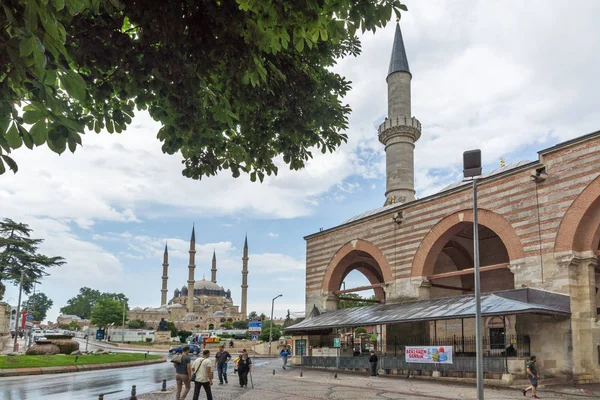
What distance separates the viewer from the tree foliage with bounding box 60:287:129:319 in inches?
5721

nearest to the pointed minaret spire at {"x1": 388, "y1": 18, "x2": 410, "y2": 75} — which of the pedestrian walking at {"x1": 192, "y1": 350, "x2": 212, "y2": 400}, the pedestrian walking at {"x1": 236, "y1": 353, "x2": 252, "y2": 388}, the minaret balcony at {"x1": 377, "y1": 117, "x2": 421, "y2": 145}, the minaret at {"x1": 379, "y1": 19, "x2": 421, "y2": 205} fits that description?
the minaret at {"x1": 379, "y1": 19, "x2": 421, "y2": 205}

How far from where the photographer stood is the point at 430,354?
21562 millimetres

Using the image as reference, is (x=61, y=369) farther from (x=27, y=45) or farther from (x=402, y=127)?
(x=402, y=127)

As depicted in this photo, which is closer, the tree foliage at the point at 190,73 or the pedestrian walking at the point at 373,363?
the tree foliage at the point at 190,73

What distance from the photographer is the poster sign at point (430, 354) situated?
20.8 metres

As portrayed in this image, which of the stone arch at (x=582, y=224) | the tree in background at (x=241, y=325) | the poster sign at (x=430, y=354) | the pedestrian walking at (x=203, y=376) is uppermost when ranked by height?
the stone arch at (x=582, y=224)

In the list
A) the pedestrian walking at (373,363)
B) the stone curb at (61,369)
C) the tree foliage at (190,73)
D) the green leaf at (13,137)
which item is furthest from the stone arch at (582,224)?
the stone curb at (61,369)

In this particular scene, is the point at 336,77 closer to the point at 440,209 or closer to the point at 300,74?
the point at 300,74

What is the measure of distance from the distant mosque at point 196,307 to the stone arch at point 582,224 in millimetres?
90040

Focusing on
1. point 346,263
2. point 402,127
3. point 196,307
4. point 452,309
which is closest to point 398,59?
point 402,127

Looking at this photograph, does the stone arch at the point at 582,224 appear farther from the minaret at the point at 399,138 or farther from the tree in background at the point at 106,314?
the tree in background at the point at 106,314

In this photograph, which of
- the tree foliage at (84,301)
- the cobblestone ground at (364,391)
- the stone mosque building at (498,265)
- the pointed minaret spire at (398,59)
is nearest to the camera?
the cobblestone ground at (364,391)

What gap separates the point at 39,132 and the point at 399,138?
38054 millimetres

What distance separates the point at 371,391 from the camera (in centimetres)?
1717
